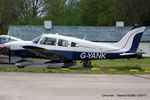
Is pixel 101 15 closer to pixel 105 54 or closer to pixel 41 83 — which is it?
pixel 105 54

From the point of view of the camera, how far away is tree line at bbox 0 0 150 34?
5950cm

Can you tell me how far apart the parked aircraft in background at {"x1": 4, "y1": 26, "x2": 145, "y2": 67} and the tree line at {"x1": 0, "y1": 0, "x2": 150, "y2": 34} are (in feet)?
130

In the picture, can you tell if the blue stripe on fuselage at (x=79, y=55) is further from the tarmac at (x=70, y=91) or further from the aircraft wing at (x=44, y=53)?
the tarmac at (x=70, y=91)

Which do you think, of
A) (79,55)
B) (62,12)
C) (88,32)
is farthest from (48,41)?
(62,12)

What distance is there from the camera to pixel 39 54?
19.6 metres

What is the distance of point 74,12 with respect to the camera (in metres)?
69.6

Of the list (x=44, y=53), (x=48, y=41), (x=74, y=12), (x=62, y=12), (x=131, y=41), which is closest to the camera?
(x=44, y=53)

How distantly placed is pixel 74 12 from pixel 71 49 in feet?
166

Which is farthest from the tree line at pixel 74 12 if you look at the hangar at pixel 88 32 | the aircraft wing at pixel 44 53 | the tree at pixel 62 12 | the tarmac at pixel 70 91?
the tarmac at pixel 70 91

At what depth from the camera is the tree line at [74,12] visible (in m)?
59.5

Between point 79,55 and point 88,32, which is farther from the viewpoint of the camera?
Answer: point 88,32

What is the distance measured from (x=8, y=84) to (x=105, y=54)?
32.0ft

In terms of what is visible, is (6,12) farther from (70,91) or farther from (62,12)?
(70,91)

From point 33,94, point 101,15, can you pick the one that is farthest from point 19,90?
point 101,15
